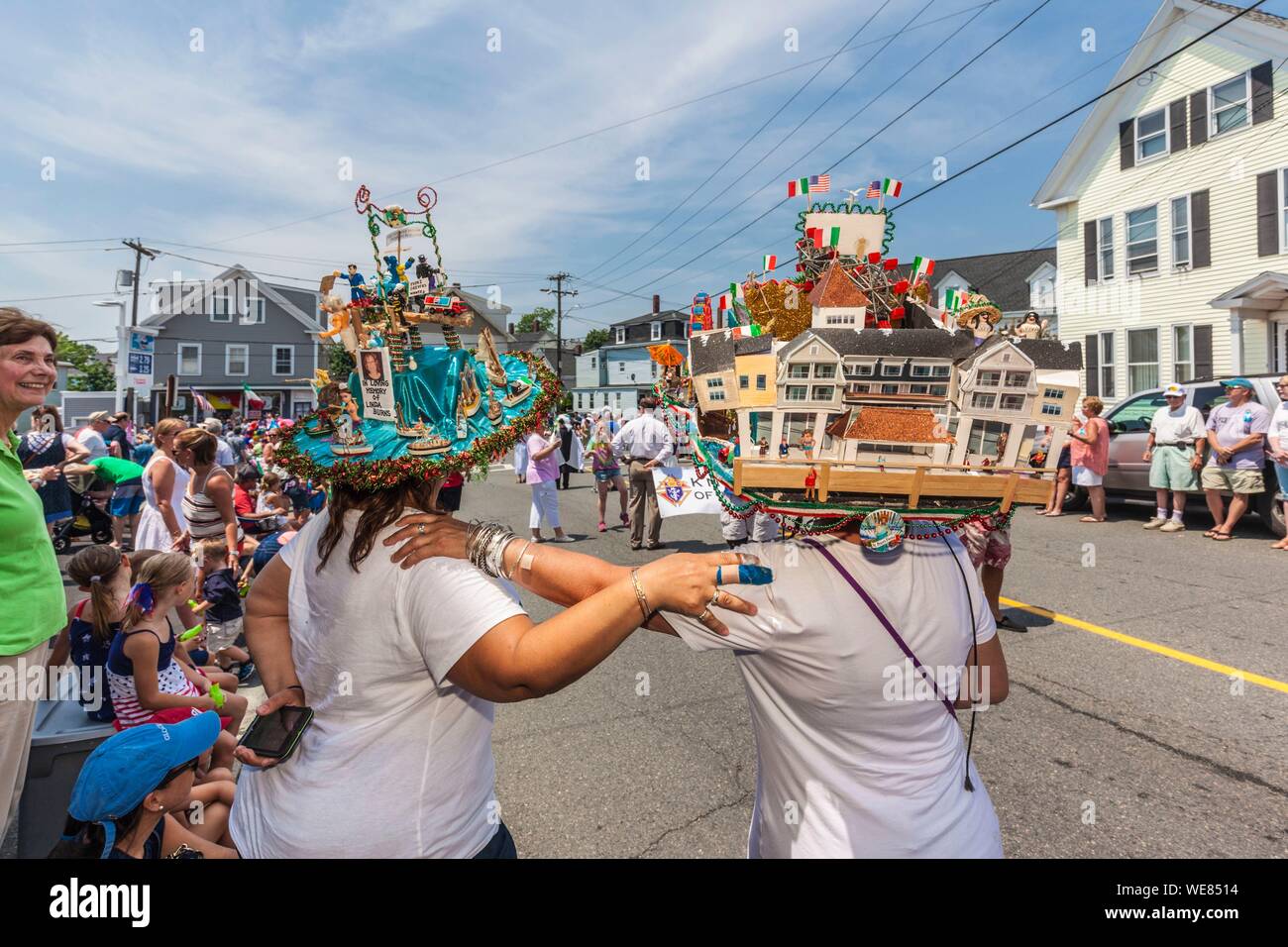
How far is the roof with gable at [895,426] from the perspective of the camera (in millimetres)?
1768

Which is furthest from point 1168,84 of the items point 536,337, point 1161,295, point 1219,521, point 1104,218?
point 536,337

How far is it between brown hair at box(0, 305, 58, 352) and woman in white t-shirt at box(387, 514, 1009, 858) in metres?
2.08

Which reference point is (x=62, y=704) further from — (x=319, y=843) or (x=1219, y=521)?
(x=1219, y=521)

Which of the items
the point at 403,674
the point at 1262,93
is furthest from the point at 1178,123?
the point at 403,674

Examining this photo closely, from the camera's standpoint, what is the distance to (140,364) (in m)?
18.0

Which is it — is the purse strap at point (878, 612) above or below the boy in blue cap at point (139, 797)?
above

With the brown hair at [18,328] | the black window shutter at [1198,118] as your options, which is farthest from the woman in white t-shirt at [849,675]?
the black window shutter at [1198,118]

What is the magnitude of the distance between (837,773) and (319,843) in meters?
1.20

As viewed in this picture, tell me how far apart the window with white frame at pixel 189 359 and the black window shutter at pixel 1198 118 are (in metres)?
42.8

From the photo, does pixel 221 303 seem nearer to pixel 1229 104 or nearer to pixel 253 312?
pixel 253 312

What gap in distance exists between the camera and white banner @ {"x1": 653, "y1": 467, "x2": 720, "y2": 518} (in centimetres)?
907

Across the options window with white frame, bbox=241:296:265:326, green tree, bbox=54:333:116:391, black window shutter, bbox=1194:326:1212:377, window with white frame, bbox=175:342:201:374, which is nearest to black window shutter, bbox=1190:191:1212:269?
black window shutter, bbox=1194:326:1212:377

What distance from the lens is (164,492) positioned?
6.38 m

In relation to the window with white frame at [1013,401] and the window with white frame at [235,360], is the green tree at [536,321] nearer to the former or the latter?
the window with white frame at [235,360]
